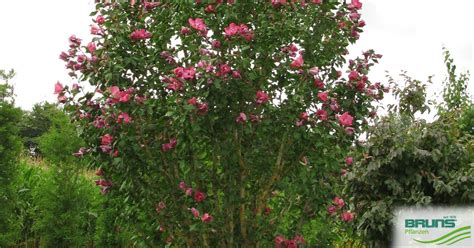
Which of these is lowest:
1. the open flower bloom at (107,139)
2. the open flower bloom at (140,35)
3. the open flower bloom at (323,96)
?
the open flower bloom at (107,139)

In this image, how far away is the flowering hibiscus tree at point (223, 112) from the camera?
4027 mm

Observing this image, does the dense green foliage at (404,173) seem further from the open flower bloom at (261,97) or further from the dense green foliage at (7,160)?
the dense green foliage at (7,160)

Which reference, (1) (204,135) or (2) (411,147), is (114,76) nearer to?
(1) (204,135)

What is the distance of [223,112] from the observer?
4.04m

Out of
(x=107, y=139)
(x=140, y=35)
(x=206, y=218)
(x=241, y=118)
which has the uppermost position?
(x=140, y=35)

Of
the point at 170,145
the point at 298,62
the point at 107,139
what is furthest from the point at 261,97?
the point at 107,139

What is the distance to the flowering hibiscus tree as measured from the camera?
13.2 ft

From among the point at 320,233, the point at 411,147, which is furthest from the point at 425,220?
the point at 320,233

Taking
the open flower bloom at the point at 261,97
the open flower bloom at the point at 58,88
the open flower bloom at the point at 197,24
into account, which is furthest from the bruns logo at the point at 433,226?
the open flower bloom at the point at 58,88

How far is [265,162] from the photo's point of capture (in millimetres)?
4324

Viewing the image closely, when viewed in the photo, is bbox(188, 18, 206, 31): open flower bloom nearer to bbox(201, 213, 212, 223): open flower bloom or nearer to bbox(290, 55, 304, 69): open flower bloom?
bbox(290, 55, 304, 69): open flower bloom

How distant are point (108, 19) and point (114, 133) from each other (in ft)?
3.24

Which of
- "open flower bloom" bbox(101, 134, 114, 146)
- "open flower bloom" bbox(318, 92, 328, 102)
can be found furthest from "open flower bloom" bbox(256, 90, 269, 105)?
"open flower bloom" bbox(101, 134, 114, 146)

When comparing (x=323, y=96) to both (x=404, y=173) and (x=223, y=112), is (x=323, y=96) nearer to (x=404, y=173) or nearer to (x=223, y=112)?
(x=223, y=112)
